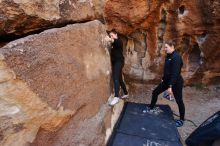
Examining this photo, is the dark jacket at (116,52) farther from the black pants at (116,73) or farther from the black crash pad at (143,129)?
the black crash pad at (143,129)

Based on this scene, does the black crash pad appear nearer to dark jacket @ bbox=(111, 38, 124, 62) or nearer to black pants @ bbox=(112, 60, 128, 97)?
black pants @ bbox=(112, 60, 128, 97)

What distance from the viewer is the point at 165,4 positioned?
581 cm

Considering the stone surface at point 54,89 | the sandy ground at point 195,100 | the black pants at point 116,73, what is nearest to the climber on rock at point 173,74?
the sandy ground at point 195,100

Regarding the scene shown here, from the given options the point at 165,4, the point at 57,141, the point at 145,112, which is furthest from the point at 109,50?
the point at 57,141

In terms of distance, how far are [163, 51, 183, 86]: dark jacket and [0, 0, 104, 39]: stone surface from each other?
5.15ft

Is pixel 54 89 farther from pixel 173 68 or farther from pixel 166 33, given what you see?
pixel 166 33

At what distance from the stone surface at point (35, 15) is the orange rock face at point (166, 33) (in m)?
1.80

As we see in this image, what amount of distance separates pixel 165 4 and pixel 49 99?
141 inches

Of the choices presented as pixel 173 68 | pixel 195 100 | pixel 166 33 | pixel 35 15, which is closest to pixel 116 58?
pixel 173 68

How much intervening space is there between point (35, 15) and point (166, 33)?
11.2 feet

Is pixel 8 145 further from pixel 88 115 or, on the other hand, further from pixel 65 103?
pixel 88 115

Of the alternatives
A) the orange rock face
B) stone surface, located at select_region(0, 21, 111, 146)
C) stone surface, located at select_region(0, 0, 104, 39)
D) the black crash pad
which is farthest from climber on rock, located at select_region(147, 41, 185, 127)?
stone surface, located at select_region(0, 0, 104, 39)

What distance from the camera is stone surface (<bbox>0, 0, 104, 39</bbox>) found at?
3156 mm

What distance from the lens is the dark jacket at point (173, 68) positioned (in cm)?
460
